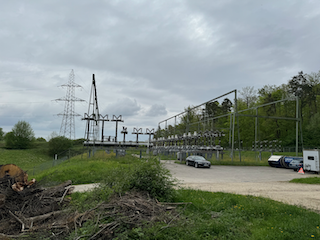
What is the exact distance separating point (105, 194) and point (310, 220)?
6064 millimetres

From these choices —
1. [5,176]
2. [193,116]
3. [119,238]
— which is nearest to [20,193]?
[5,176]

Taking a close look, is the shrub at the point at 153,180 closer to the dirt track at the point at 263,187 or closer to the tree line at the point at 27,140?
the dirt track at the point at 263,187

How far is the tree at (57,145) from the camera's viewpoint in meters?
57.9

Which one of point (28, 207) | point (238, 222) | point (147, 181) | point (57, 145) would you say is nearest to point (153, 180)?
point (147, 181)

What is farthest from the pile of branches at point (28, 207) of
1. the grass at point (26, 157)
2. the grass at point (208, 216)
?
the grass at point (26, 157)

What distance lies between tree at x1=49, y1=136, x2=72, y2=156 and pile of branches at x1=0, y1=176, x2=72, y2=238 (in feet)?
167

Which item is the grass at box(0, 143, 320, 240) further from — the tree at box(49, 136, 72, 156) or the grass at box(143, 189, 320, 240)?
the tree at box(49, 136, 72, 156)

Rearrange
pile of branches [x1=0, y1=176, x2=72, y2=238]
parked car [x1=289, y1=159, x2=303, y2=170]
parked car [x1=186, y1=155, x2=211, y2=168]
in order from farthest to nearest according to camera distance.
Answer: parked car [x1=289, y1=159, x2=303, y2=170]
parked car [x1=186, y1=155, x2=211, y2=168]
pile of branches [x1=0, y1=176, x2=72, y2=238]

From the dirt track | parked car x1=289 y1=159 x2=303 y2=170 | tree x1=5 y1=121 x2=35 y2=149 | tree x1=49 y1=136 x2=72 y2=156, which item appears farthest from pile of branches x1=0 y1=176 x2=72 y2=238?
tree x1=5 y1=121 x2=35 y2=149

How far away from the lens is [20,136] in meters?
67.5

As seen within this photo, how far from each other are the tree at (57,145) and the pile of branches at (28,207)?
5098cm

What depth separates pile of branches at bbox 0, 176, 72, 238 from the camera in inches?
266

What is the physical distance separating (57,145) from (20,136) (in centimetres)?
1690

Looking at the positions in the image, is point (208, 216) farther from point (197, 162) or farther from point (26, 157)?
point (26, 157)
